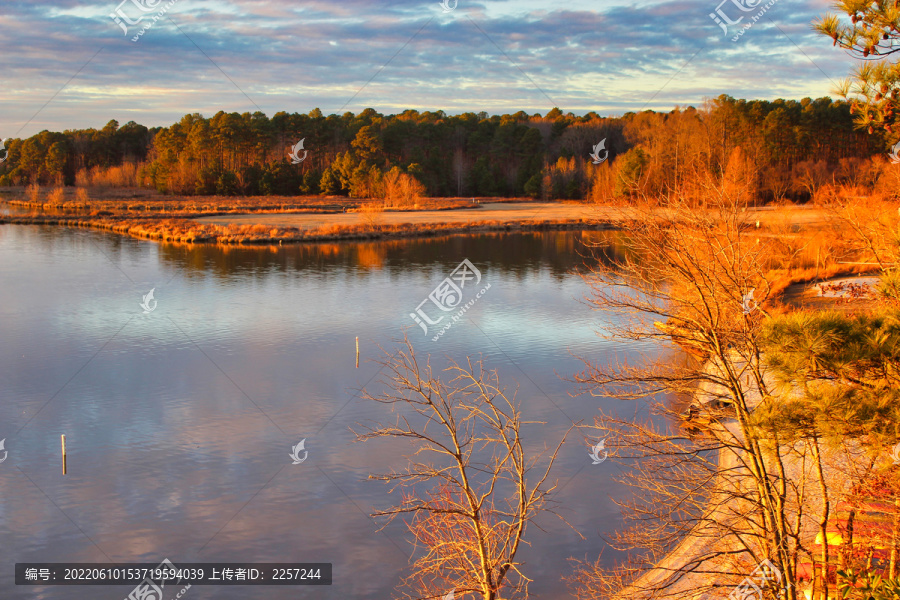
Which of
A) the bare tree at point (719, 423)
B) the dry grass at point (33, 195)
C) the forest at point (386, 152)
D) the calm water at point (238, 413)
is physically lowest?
the calm water at point (238, 413)

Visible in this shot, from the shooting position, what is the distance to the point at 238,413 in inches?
612

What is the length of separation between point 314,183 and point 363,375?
60013 mm

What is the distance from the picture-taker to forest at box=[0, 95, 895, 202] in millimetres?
66938

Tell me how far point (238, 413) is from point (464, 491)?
32.6ft

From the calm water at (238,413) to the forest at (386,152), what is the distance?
4136 centimetres

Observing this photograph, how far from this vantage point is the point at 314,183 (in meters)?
75.2

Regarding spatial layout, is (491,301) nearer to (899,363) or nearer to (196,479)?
(196,479)

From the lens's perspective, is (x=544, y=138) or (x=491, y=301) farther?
(x=544, y=138)

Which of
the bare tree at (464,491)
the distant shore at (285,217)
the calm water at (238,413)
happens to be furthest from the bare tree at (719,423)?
the distant shore at (285,217)

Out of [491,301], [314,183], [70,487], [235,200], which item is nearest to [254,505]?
[70,487]

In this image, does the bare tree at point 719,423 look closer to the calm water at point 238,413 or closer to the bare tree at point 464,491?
the bare tree at point 464,491

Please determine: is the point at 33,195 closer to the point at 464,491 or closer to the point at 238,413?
the point at 238,413

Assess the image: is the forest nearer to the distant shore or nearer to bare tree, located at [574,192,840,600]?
the distant shore

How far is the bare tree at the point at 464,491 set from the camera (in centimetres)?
679
